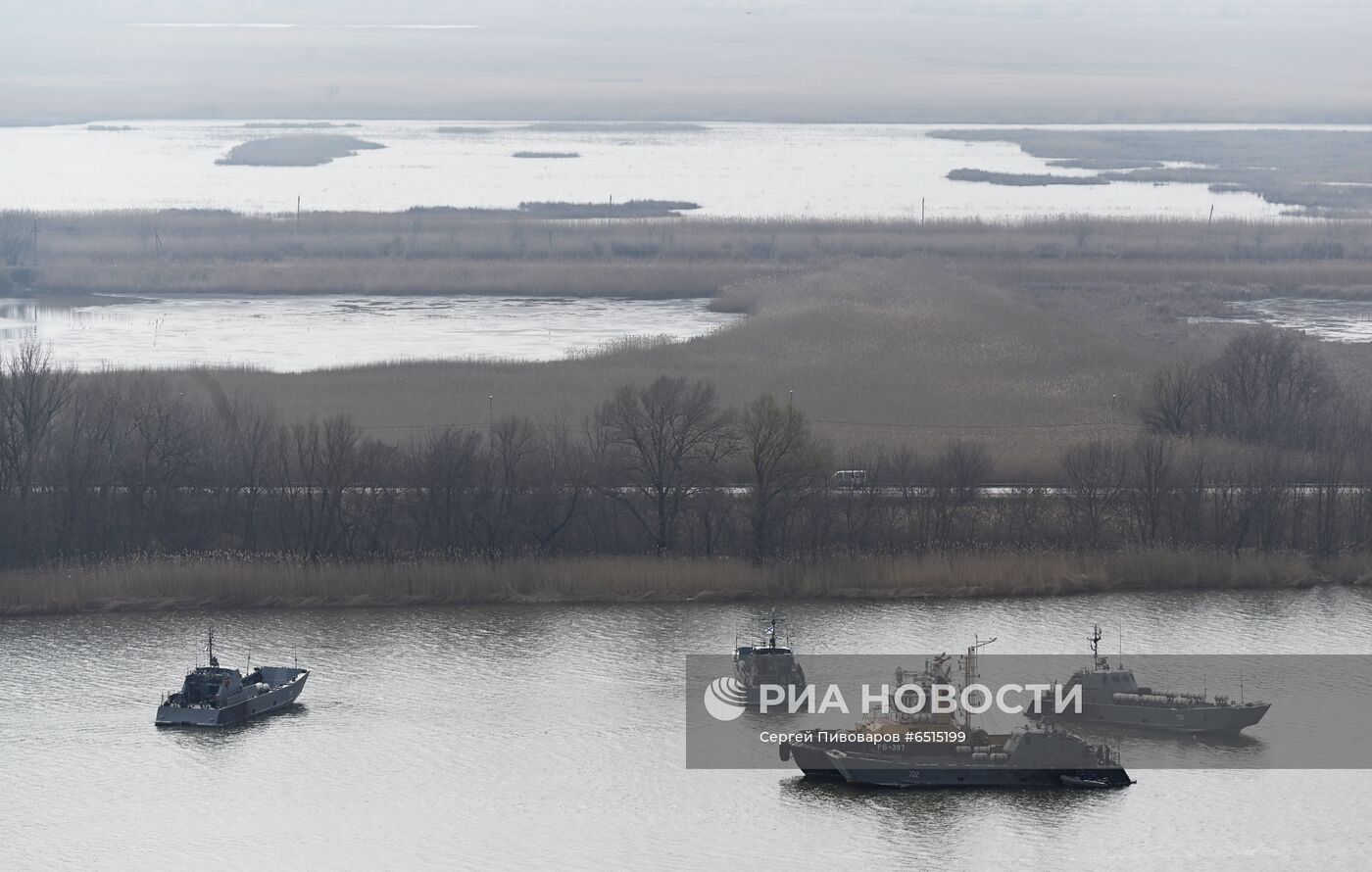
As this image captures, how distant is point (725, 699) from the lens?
24453 mm

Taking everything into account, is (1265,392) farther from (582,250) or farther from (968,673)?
(582,250)

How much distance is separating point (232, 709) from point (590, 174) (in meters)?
74.5

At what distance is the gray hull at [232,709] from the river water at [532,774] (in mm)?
157

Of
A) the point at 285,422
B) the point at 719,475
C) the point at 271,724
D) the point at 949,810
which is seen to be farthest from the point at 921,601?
the point at 285,422

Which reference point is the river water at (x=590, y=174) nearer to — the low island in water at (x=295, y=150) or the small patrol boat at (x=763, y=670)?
the low island in water at (x=295, y=150)

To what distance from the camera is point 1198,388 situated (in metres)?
38.9

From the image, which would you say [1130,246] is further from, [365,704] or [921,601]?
[365,704]

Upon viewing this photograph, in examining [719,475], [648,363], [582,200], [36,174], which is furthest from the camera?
[36,174]

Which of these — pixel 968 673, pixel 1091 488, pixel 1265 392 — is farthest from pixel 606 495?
pixel 1265 392

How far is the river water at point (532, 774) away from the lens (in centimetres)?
2005

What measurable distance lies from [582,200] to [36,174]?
31194 millimetres

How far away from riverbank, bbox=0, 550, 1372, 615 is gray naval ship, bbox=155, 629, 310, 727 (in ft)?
16.0

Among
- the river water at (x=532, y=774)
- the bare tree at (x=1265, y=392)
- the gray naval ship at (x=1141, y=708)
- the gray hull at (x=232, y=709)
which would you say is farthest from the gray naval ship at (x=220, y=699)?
the bare tree at (x=1265, y=392)

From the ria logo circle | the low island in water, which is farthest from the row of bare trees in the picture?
the low island in water
